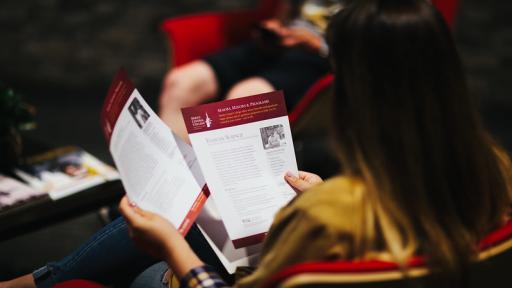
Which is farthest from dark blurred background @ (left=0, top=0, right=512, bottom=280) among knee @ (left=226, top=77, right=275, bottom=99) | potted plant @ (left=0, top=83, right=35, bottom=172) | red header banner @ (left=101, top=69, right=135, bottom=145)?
red header banner @ (left=101, top=69, right=135, bottom=145)

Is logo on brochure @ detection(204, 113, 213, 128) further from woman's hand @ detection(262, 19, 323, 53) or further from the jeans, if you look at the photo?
woman's hand @ detection(262, 19, 323, 53)

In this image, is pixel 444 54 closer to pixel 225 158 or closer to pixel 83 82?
pixel 225 158

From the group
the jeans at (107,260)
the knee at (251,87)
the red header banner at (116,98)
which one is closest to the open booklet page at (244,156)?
the red header banner at (116,98)

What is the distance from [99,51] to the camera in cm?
377

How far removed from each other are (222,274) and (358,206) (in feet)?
1.69

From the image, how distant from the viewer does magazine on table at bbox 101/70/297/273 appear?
3.53 feet

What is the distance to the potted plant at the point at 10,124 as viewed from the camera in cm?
179

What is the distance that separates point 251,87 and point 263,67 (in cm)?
28

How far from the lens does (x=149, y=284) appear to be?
1188 mm

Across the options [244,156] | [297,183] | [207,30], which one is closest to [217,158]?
[244,156]

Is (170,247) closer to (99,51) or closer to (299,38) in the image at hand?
(299,38)

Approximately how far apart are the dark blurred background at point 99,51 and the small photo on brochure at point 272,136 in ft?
7.11

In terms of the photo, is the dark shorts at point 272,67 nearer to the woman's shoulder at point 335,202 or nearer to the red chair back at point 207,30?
the red chair back at point 207,30

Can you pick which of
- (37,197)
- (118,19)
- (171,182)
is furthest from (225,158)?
(118,19)
